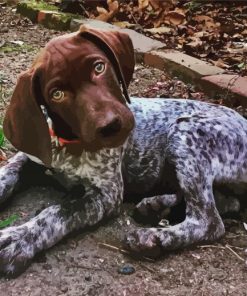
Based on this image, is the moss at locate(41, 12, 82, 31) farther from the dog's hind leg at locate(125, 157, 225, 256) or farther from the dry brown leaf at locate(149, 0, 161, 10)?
the dog's hind leg at locate(125, 157, 225, 256)

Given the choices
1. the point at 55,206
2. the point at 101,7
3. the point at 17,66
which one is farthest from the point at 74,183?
the point at 101,7

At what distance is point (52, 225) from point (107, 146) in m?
0.51

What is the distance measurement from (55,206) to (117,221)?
1.29ft

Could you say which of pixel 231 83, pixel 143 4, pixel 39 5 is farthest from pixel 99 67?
pixel 39 5

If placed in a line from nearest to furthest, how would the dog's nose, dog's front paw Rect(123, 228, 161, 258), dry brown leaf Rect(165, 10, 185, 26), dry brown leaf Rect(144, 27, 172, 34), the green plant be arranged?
1. the dog's nose
2. dog's front paw Rect(123, 228, 161, 258)
3. the green plant
4. dry brown leaf Rect(144, 27, 172, 34)
5. dry brown leaf Rect(165, 10, 185, 26)

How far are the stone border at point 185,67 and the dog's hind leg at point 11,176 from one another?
1.94 meters

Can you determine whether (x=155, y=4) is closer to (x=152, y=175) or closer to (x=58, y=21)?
(x=58, y=21)

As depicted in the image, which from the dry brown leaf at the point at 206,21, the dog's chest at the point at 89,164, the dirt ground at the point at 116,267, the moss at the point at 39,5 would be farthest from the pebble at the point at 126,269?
the moss at the point at 39,5

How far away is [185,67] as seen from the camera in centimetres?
577

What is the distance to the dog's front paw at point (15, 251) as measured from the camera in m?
3.24

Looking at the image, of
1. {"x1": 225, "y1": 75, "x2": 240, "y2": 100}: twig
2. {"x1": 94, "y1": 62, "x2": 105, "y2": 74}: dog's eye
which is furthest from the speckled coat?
{"x1": 225, "y1": 75, "x2": 240, "y2": 100}: twig

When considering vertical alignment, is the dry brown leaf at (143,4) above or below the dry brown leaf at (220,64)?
below

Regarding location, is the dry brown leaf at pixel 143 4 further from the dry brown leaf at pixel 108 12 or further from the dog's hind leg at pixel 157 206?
the dog's hind leg at pixel 157 206

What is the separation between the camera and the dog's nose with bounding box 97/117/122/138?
3.06m
